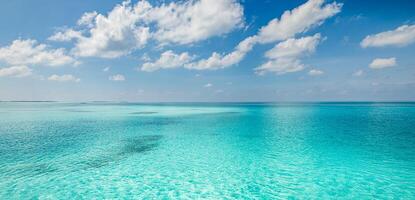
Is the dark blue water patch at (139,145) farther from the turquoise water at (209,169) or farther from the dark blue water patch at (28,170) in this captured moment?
the dark blue water patch at (28,170)

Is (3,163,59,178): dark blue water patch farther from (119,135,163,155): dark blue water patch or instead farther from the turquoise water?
(119,135,163,155): dark blue water patch

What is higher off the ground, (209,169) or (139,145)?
(139,145)

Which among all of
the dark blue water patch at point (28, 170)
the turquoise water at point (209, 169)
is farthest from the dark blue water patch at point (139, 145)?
the dark blue water patch at point (28, 170)

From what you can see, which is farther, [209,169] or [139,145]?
[139,145]

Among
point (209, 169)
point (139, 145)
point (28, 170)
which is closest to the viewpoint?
point (28, 170)

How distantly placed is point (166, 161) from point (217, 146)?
5350mm

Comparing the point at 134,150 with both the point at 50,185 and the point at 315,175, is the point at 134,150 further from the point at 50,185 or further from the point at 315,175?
the point at 315,175

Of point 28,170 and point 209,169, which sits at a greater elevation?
point 28,170

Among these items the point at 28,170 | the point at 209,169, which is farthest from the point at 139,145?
the point at 209,169

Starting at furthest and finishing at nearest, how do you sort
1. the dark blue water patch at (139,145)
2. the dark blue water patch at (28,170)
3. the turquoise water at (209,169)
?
1. the dark blue water patch at (139,145)
2. the dark blue water patch at (28,170)
3. the turquoise water at (209,169)

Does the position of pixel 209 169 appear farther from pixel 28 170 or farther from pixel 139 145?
pixel 28 170

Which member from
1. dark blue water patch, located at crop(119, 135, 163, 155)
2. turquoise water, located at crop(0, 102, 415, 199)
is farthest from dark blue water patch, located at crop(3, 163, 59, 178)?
dark blue water patch, located at crop(119, 135, 163, 155)

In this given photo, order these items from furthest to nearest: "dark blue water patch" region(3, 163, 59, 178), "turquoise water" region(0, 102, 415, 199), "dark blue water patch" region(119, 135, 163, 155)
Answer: "dark blue water patch" region(119, 135, 163, 155)
"dark blue water patch" region(3, 163, 59, 178)
"turquoise water" region(0, 102, 415, 199)

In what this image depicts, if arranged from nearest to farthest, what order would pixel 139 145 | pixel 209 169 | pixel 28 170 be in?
pixel 28 170 < pixel 209 169 < pixel 139 145
